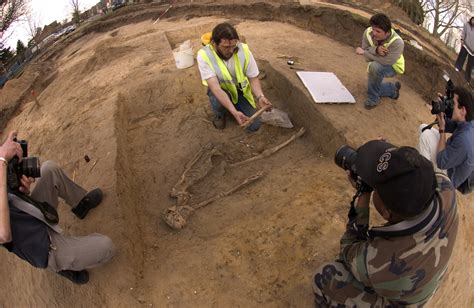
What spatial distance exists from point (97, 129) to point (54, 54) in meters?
7.11

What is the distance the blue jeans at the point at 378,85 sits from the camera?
4.43 m

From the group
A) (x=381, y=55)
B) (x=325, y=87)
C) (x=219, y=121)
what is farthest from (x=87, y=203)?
(x=381, y=55)

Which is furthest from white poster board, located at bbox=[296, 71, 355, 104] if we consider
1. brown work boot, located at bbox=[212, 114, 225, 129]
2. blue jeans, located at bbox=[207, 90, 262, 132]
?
brown work boot, located at bbox=[212, 114, 225, 129]

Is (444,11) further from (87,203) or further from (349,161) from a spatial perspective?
(87,203)

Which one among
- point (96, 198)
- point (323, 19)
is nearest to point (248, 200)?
point (96, 198)

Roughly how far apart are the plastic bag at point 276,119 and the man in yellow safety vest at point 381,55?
3.40 feet

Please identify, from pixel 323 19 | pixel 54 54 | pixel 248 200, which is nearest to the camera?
pixel 248 200

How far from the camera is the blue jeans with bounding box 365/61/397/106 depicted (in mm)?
4430

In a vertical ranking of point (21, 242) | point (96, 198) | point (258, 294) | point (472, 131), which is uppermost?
point (21, 242)

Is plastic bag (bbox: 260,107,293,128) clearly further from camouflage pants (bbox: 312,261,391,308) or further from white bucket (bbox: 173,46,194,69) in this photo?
camouflage pants (bbox: 312,261,391,308)

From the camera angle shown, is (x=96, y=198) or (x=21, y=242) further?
(x=96, y=198)

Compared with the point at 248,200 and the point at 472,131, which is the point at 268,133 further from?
the point at 472,131

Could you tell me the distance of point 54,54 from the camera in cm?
1031

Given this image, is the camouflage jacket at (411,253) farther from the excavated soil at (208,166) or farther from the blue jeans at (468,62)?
the blue jeans at (468,62)
